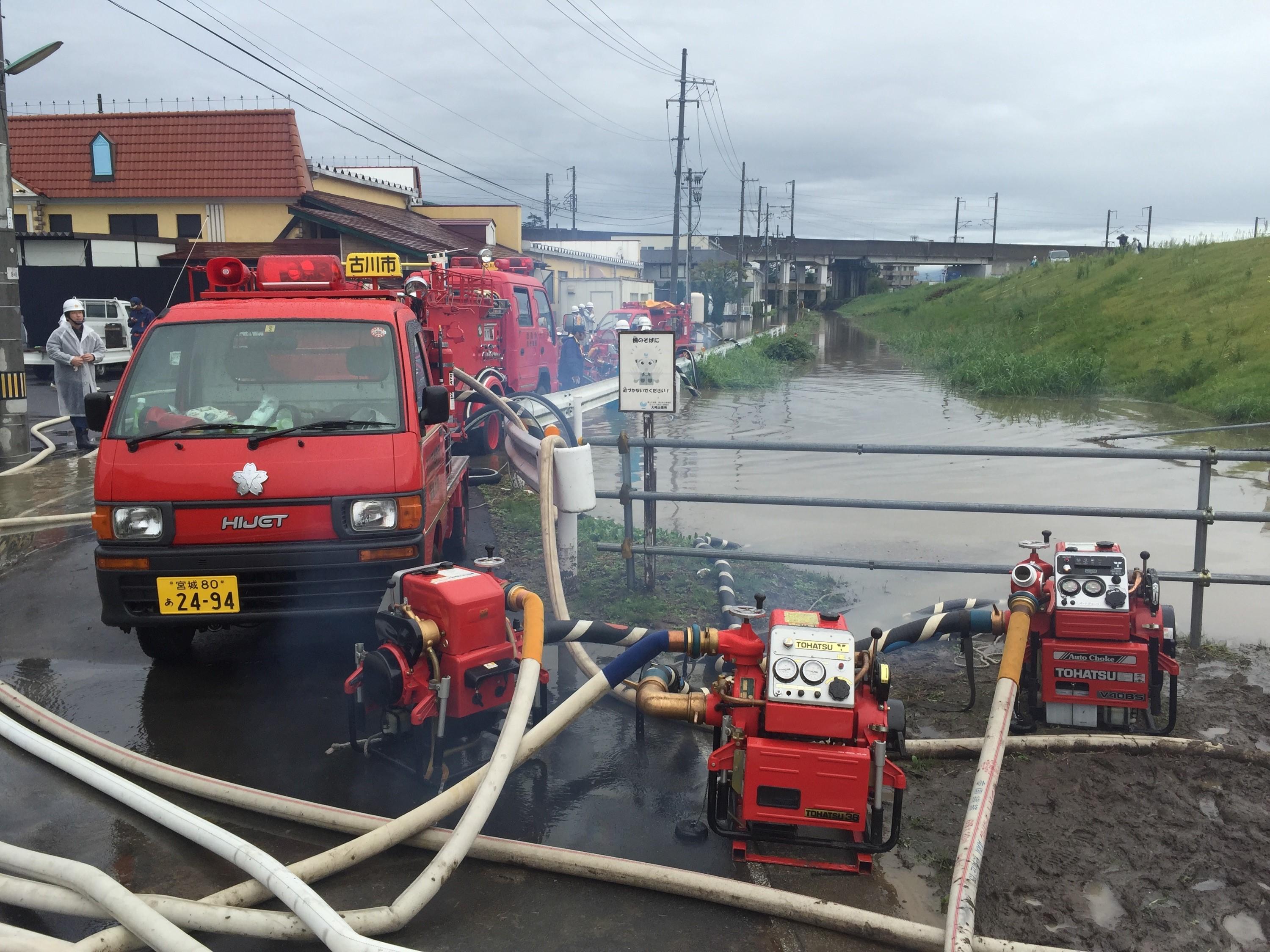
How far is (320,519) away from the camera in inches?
210

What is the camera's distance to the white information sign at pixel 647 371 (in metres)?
7.35

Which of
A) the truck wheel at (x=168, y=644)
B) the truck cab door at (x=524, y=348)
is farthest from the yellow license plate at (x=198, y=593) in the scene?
the truck cab door at (x=524, y=348)

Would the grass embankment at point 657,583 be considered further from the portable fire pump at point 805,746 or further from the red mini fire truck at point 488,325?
the red mini fire truck at point 488,325

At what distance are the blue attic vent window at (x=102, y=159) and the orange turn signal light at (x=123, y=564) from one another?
3393cm

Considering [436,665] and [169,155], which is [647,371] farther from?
[169,155]

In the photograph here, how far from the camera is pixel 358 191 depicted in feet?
112

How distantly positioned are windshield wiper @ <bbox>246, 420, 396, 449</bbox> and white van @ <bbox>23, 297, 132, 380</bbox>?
18243mm

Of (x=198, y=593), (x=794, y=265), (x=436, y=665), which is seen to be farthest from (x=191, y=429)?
(x=794, y=265)

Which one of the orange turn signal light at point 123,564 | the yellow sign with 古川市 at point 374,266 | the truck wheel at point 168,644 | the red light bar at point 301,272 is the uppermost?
the yellow sign with 古川市 at point 374,266

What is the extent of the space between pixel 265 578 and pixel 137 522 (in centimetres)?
73

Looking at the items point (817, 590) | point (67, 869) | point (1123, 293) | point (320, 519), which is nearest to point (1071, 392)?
point (1123, 293)

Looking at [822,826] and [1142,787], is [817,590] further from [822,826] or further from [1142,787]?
[822,826]

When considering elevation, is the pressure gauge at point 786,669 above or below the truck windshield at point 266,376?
below

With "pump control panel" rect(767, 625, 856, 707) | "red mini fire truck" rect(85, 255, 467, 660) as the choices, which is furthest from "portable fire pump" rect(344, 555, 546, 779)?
"pump control panel" rect(767, 625, 856, 707)
